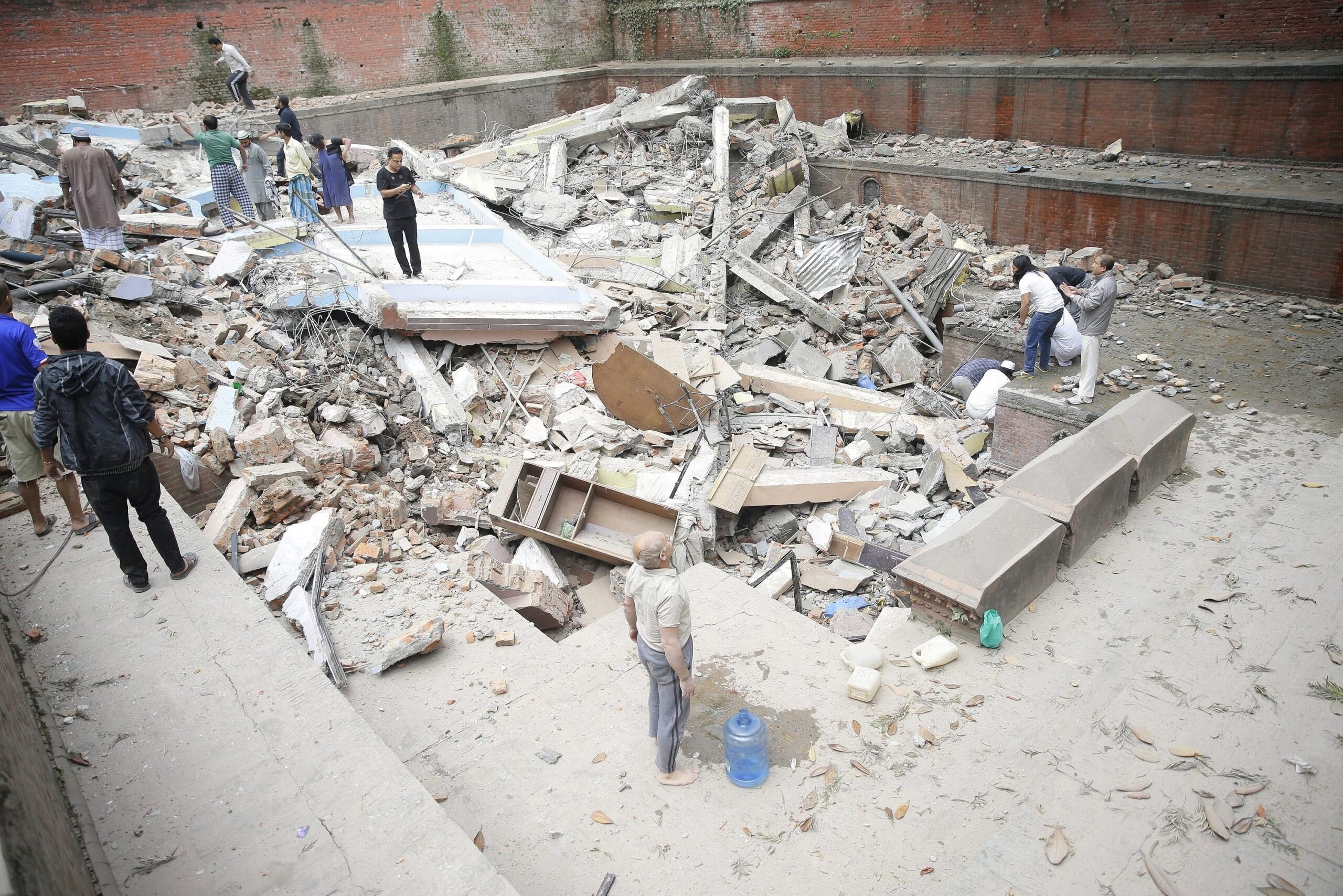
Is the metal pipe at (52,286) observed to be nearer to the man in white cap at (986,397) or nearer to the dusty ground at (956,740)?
the dusty ground at (956,740)

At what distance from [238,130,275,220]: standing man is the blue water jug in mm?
9366

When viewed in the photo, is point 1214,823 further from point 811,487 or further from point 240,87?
point 240,87

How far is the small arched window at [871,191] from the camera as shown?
13.6 m

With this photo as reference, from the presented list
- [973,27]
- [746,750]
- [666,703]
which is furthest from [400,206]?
[973,27]

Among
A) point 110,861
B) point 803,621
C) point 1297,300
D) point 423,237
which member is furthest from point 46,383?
point 1297,300

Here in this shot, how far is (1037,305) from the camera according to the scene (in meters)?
6.76

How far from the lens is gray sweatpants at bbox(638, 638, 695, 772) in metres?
3.47

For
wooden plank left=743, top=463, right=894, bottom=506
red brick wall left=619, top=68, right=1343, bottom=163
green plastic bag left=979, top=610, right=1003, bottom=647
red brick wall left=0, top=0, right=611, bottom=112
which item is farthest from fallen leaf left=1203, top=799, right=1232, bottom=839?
red brick wall left=0, top=0, right=611, bottom=112

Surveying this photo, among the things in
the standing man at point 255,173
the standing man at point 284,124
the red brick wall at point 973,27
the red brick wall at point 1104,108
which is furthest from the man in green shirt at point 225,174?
the red brick wall at point 973,27

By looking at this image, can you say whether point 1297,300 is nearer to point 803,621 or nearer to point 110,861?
point 803,621

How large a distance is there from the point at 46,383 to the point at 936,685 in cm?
467

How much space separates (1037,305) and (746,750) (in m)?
4.96

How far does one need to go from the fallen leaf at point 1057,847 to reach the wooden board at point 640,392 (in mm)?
5109

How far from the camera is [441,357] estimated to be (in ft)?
26.5
